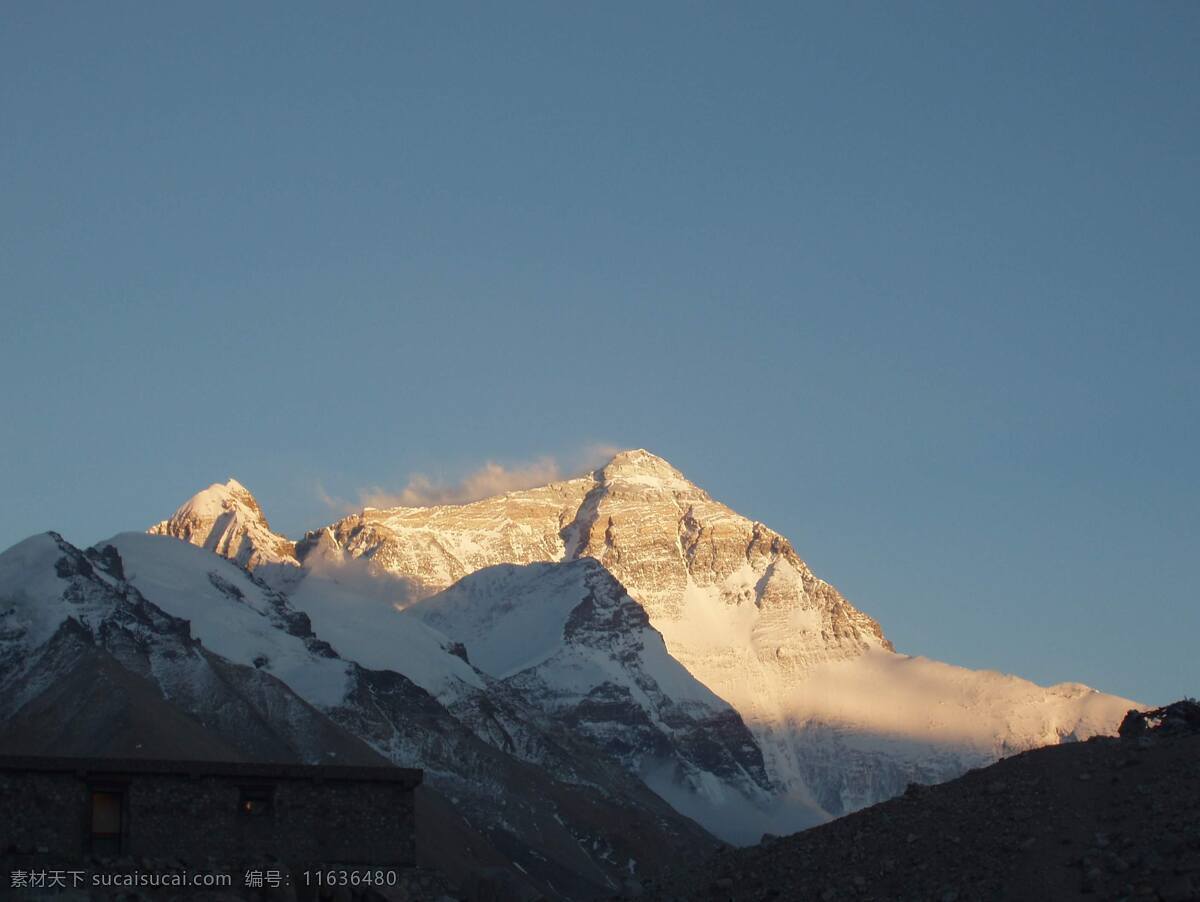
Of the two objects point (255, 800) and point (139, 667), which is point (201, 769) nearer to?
point (255, 800)

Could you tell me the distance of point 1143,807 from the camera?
4362cm

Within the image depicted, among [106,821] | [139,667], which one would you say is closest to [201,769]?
[106,821]

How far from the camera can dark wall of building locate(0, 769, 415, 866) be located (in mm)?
47000

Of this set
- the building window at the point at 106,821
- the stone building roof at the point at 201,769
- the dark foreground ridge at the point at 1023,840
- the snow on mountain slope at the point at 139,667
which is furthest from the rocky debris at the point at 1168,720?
the snow on mountain slope at the point at 139,667

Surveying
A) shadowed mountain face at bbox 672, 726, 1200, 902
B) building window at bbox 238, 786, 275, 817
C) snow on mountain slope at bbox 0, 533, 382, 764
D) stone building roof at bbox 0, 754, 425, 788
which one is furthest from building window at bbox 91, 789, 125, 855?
snow on mountain slope at bbox 0, 533, 382, 764

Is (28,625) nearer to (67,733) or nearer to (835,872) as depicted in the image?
(67,733)

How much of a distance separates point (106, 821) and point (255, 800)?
3534 mm

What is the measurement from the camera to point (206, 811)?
48.8 m

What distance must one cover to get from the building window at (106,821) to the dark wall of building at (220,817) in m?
0.10

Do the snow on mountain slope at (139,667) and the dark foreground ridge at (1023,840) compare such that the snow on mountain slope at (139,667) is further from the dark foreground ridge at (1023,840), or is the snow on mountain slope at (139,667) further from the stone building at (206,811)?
the dark foreground ridge at (1023,840)

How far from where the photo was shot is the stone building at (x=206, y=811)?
47.0 meters

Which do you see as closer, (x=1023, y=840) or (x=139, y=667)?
(x=1023, y=840)

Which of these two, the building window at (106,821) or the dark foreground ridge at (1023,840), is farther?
the building window at (106,821)

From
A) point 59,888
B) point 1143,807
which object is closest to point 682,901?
point 1143,807
